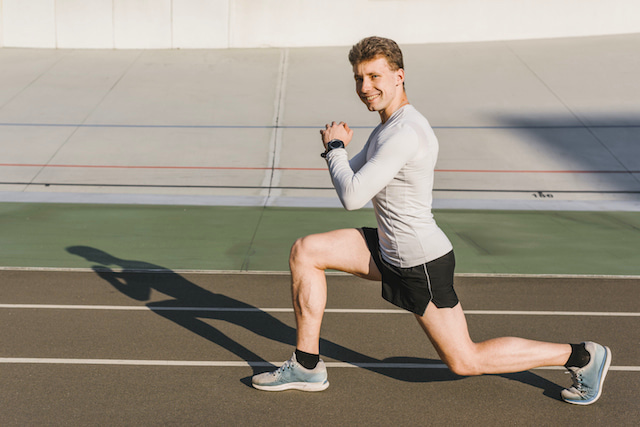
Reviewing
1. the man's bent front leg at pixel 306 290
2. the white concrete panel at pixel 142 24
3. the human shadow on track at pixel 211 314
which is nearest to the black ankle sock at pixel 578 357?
the human shadow on track at pixel 211 314

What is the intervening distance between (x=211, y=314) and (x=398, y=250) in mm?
2488

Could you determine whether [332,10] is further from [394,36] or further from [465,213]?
[465,213]

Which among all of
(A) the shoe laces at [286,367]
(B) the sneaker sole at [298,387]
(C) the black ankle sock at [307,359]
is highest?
(C) the black ankle sock at [307,359]

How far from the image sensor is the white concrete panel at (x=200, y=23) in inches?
724

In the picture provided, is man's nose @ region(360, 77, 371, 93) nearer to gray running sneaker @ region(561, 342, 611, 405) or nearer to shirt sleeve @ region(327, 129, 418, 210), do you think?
shirt sleeve @ region(327, 129, 418, 210)

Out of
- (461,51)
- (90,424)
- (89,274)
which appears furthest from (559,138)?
(90,424)

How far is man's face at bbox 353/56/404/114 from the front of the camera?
11.5 ft

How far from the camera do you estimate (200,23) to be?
728 inches

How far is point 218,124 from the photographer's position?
44.9 ft

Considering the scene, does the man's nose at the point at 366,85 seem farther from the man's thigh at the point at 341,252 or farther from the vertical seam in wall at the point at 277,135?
the vertical seam in wall at the point at 277,135

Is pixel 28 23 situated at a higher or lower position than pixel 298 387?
higher

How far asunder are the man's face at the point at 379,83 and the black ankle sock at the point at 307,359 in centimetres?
151

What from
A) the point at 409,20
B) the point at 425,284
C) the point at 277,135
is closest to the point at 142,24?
the point at 409,20

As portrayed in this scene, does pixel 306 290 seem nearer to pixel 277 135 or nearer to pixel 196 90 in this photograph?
pixel 277 135
